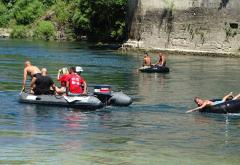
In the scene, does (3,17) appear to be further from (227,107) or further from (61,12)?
(227,107)

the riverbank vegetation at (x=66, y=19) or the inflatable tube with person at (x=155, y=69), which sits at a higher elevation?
the riverbank vegetation at (x=66, y=19)

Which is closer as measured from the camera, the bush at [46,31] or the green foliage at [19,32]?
the bush at [46,31]

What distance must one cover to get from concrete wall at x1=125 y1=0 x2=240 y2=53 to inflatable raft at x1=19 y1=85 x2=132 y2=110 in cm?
2840

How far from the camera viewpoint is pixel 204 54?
47688 mm

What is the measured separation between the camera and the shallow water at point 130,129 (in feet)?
43.0

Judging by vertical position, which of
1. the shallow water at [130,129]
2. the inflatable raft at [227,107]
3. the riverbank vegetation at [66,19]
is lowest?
the shallow water at [130,129]

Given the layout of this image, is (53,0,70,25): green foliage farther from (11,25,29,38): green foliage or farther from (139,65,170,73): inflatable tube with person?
(139,65,170,73): inflatable tube with person

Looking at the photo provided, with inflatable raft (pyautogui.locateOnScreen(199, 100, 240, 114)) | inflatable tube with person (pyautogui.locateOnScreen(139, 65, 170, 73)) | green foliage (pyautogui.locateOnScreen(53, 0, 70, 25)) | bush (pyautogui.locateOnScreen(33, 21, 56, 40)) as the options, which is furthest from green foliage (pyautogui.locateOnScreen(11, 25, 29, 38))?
inflatable raft (pyautogui.locateOnScreen(199, 100, 240, 114))

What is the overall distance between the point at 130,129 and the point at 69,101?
341 cm

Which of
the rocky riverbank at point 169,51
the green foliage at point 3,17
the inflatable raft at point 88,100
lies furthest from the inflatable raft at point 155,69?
the green foliage at point 3,17

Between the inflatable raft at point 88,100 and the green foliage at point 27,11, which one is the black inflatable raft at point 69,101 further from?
the green foliage at point 27,11

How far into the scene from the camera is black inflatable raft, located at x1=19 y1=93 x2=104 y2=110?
19.3 m

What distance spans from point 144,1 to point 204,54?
6782 millimetres

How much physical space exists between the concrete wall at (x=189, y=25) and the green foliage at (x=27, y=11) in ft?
96.4
